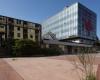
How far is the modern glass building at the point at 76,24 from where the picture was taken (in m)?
62.5

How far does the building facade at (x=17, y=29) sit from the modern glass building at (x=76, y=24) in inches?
1015

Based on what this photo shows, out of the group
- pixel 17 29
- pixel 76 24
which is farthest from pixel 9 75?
pixel 76 24

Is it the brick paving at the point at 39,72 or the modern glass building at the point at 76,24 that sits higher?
the modern glass building at the point at 76,24

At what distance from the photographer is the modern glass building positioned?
205 ft

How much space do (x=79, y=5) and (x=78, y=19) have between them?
6.67m

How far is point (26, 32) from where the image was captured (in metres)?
40.6

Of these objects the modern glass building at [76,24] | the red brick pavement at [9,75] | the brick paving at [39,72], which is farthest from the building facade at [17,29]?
the red brick pavement at [9,75]

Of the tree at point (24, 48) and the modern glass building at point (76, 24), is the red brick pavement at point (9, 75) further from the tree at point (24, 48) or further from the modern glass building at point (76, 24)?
the modern glass building at point (76, 24)

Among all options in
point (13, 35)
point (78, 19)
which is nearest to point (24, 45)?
point (13, 35)

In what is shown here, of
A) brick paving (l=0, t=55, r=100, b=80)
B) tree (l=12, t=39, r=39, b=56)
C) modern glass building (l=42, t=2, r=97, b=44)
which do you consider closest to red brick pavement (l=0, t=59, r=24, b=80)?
brick paving (l=0, t=55, r=100, b=80)

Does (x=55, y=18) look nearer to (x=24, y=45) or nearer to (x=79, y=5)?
(x=79, y=5)

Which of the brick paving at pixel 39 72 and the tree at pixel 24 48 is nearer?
the brick paving at pixel 39 72

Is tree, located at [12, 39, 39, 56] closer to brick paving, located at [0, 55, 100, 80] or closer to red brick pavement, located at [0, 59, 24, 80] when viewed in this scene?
brick paving, located at [0, 55, 100, 80]

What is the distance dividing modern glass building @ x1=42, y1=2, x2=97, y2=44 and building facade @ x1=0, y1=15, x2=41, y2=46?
25778 millimetres
